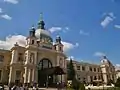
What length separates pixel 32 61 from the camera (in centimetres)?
4125

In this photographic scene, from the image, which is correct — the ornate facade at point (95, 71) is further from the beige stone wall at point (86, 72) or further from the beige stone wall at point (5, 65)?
the beige stone wall at point (5, 65)

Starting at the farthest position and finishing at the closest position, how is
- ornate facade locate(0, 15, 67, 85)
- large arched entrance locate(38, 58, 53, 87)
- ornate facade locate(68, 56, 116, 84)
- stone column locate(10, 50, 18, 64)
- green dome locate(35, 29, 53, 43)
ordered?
ornate facade locate(68, 56, 116, 84) → green dome locate(35, 29, 53, 43) → large arched entrance locate(38, 58, 53, 87) → stone column locate(10, 50, 18, 64) → ornate facade locate(0, 15, 67, 85)

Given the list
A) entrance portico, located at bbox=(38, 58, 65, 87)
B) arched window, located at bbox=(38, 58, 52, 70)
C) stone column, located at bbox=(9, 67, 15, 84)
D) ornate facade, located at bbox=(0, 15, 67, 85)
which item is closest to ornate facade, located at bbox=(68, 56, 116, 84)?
ornate facade, located at bbox=(0, 15, 67, 85)

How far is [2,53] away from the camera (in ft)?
143

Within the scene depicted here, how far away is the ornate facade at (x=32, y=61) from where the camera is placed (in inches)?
1576

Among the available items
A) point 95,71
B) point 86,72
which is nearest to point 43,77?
point 86,72

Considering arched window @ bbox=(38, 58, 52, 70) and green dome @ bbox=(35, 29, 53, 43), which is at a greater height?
green dome @ bbox=(35, 29, 53, 43)

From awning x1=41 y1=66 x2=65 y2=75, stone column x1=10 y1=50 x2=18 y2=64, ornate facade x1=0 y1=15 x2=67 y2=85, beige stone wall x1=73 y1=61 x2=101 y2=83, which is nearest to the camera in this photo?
awning x1=41 y1=66 x2=65 y2=75

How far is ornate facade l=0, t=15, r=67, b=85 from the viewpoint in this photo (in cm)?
4003

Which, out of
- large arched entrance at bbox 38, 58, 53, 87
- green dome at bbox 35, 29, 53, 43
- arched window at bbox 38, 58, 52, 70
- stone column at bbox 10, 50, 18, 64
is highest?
green dome at bbox 35, 29, 53, 43

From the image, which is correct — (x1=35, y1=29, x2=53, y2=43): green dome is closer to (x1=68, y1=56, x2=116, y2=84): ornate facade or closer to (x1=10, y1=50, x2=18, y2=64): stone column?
(x1=10, y1=50, x2=18, y2=64): stone column

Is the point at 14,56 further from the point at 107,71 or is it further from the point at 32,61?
the point at 107,71

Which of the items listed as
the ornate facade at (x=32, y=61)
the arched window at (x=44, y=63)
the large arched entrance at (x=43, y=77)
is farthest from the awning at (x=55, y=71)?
the arched window at (x=44, y=63)

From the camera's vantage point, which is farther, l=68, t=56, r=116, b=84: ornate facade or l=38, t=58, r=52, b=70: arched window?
l=68, t=56, r=116, b=84: ornate facade
